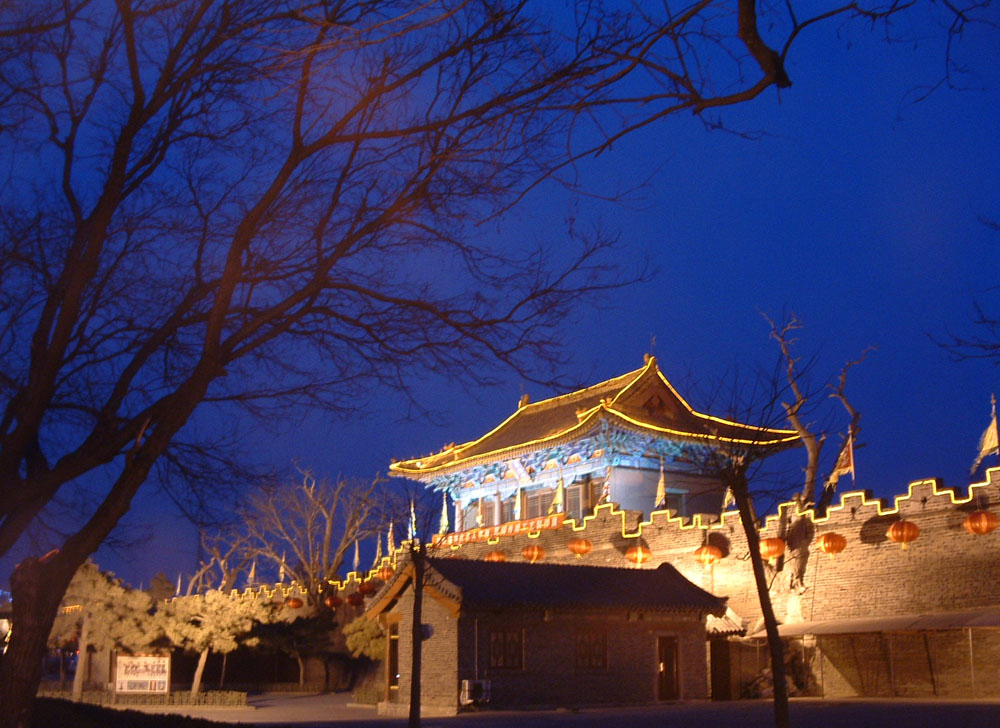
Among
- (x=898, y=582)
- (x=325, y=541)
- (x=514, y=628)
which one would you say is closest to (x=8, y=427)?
(x=514, y=628)

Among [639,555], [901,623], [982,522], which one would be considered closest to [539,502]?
[639,555]

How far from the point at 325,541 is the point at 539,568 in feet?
64.5

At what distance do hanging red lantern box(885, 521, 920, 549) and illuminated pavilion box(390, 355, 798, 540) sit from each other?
26.4ft

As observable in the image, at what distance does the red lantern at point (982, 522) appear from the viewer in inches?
784

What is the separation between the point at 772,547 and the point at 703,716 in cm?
635

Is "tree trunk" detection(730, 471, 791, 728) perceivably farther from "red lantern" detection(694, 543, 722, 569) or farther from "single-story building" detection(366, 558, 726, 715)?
"red lantern" detection(694, 543, 722, 569)

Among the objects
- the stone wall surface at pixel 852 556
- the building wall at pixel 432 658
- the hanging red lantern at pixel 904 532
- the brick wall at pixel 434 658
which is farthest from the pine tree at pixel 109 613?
the hanging red lantern at pixel 904 532

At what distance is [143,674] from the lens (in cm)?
2603

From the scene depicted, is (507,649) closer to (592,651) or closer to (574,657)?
(574,657)

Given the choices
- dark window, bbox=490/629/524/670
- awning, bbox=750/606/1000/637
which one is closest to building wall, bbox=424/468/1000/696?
awning, bbox=750/606/1000/637

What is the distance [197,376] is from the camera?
8266 millimetres

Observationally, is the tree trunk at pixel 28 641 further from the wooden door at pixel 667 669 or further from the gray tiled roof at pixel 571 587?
the wooden door at pixel 667 669

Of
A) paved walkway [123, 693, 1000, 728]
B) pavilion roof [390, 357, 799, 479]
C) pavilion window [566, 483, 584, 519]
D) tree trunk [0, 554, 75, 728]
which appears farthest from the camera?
pavilion window [566, 483, 584, 519]

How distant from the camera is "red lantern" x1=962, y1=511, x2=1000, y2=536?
19922 millimetres
